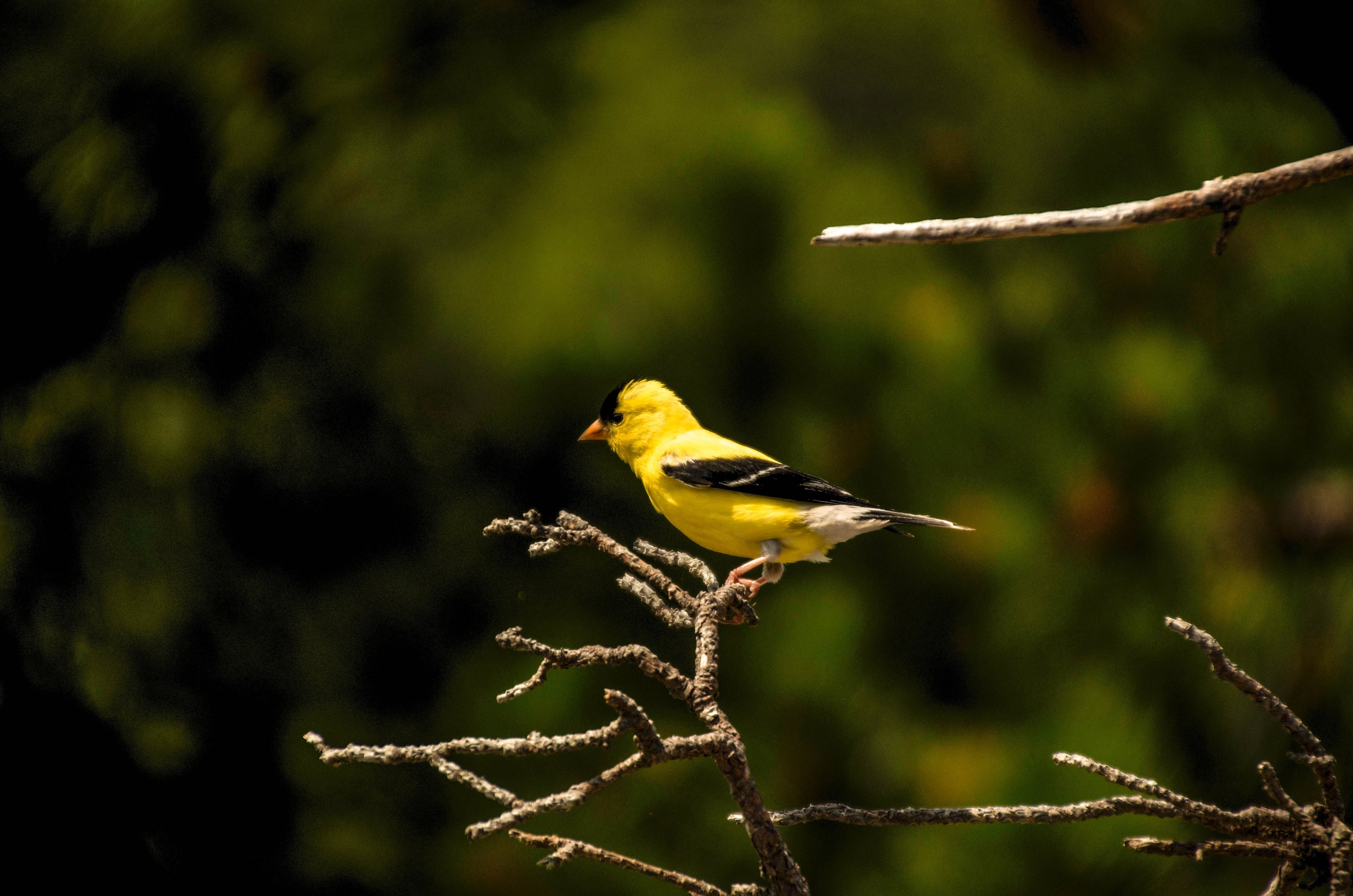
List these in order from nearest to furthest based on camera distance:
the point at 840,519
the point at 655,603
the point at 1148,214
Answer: the point at 1148,214, the point at 655,603, the point at 840,519

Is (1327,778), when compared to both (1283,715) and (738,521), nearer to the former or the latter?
(1283,715)

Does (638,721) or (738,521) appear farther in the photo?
(738,521)

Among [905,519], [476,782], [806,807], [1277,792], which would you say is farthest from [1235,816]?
[476,782]

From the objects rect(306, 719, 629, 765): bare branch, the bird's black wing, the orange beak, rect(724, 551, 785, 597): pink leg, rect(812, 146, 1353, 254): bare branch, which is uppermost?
rect(812, 146, 1353, 254): bare branch

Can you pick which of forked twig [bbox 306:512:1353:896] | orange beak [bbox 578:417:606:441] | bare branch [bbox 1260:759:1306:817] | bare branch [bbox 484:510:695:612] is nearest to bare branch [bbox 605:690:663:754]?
forked twig [bbox 306:512:1353:896]

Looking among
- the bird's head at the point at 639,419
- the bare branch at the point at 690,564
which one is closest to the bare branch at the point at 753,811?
the bare branch at the point at 690,564

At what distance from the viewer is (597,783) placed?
0.58 metres

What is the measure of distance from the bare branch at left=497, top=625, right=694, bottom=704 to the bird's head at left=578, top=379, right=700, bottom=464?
1.79 ft

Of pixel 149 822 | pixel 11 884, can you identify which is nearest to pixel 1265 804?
pixel 149 822

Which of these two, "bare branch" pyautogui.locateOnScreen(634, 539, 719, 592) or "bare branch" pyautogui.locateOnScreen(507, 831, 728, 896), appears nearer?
"bare branch" pyautogui.locateOnScreen(507, 831, 728, 896)

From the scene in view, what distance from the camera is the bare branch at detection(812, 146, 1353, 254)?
538 mm

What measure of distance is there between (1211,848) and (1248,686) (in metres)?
0.12

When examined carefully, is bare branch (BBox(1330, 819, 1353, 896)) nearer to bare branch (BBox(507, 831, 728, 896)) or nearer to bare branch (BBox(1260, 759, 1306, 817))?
bare branch (BBox(1260, 759, 1306, 817))

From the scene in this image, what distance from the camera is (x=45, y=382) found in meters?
1.68
